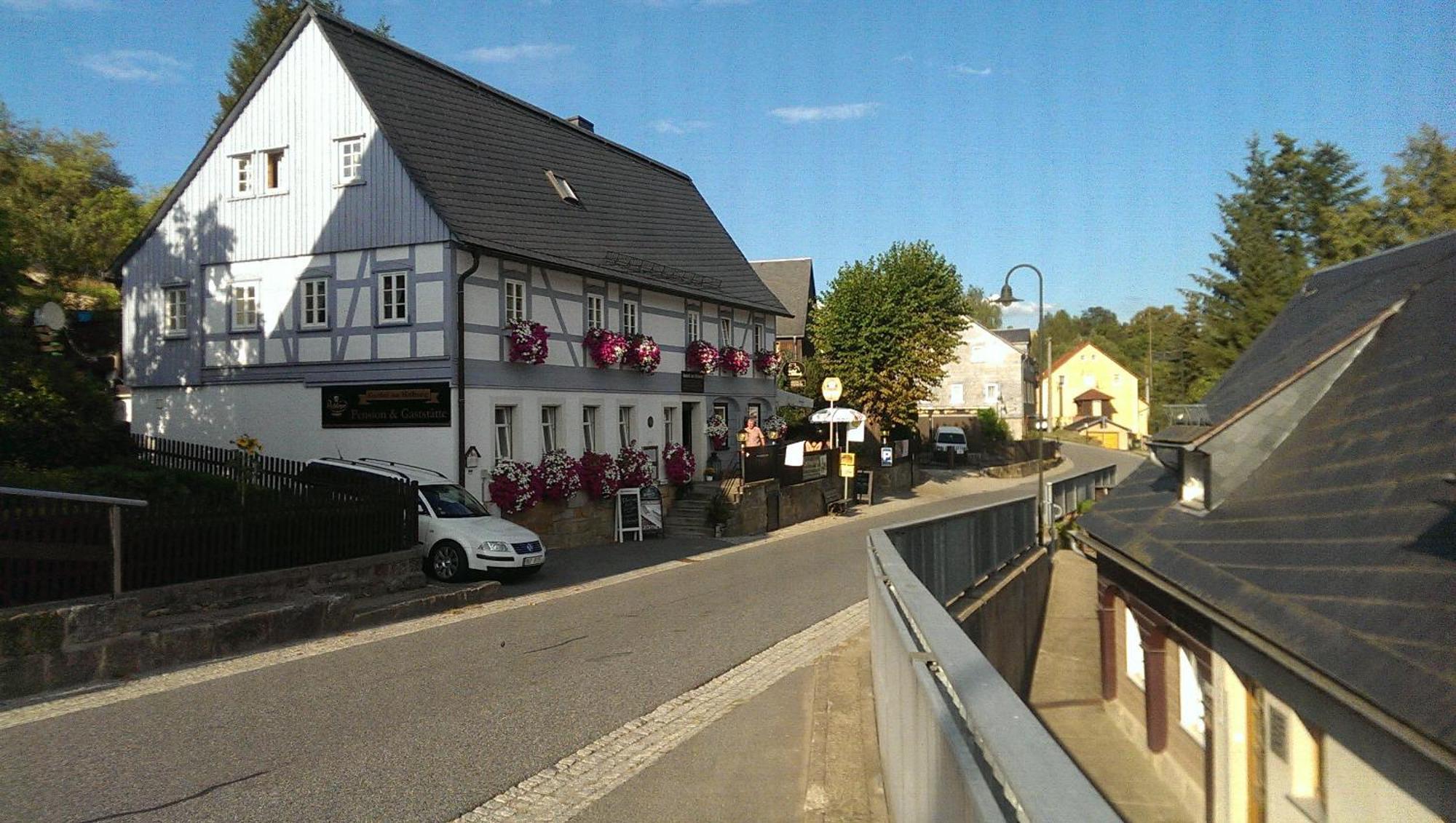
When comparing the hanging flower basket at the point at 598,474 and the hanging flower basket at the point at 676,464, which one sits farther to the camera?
the hanging flower basket at the point at 676,464

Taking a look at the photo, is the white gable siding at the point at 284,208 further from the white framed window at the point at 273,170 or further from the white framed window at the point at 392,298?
the white framed window at the point at 392,298

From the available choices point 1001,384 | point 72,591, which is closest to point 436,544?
point 72,591

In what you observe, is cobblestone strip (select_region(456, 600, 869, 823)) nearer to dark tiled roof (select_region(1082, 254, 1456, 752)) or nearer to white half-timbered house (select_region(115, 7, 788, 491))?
dark tiled roof (select_region(1082, 254, 1456, 752))

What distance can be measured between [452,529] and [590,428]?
796 cm

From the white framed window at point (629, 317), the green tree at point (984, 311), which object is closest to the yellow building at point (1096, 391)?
the green tree at point (984, 311)

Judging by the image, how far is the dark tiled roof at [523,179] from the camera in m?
20.7

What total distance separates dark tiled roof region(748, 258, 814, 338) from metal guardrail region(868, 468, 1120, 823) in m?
43.8

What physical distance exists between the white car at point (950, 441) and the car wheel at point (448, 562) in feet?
137

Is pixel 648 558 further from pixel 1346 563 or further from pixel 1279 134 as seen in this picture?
pixel 1279 134

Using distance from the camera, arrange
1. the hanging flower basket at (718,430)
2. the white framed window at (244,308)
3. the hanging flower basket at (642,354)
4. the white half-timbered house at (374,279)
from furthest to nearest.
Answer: the hanging flower basket at (718,430)
the hanging flower basket at (642,354)
the white framed window at (244,308)
the white half-timbered house at (374,279)

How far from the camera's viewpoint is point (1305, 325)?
1365 cm

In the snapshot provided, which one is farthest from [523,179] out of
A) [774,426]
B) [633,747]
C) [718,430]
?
[633,747]

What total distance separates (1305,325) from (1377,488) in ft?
22.4

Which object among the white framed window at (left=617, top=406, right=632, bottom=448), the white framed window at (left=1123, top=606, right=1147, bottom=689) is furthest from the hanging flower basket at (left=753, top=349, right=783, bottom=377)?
the white framed window at (left=1123, top=606, right=1147, bottom=689)
